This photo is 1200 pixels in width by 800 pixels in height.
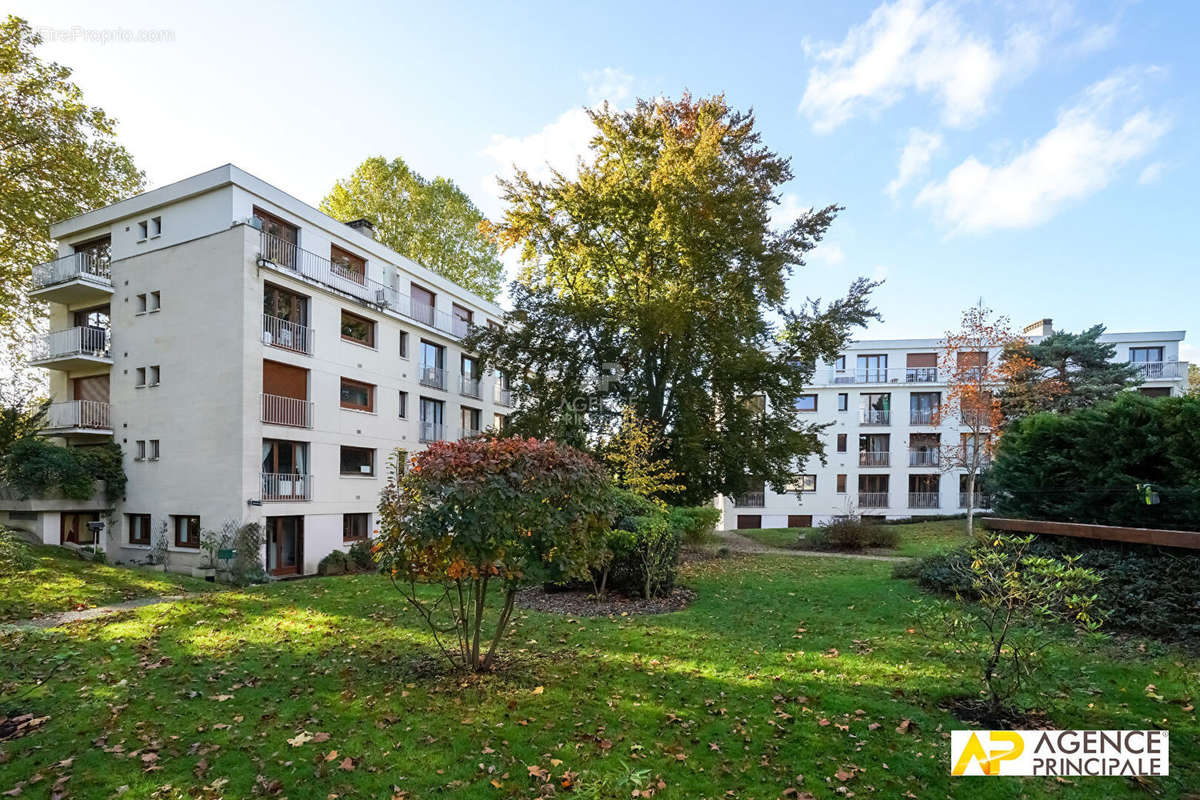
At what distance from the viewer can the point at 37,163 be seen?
20.8m

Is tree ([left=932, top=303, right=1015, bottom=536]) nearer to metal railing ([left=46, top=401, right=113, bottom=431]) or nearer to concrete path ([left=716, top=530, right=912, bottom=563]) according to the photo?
concrete path ([left=716, top=530, right=912, bottom=563])

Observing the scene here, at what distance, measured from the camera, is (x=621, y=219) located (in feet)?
66.2

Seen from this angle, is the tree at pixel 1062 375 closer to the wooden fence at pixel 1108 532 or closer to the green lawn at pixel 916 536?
the green lawn at pixel 916 536

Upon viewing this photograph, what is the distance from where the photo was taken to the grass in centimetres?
1084

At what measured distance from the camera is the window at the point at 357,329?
2169 cm

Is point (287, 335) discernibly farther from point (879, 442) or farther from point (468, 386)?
point (879, 442)

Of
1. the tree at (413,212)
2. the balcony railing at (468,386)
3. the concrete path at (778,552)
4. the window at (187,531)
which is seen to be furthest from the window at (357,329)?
Result: the concrete path at (778,552)

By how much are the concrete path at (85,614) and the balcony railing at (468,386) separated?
16.4m

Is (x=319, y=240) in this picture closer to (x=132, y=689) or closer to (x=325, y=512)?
(x=325, y=512)

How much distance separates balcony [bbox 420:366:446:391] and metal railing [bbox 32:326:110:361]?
10595 millimetres

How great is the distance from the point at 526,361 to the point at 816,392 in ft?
75.2

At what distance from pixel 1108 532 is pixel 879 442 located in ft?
99.3

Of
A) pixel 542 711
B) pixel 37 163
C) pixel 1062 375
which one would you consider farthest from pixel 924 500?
pixel 37 163

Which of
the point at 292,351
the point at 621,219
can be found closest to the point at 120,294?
the point at 292,351
